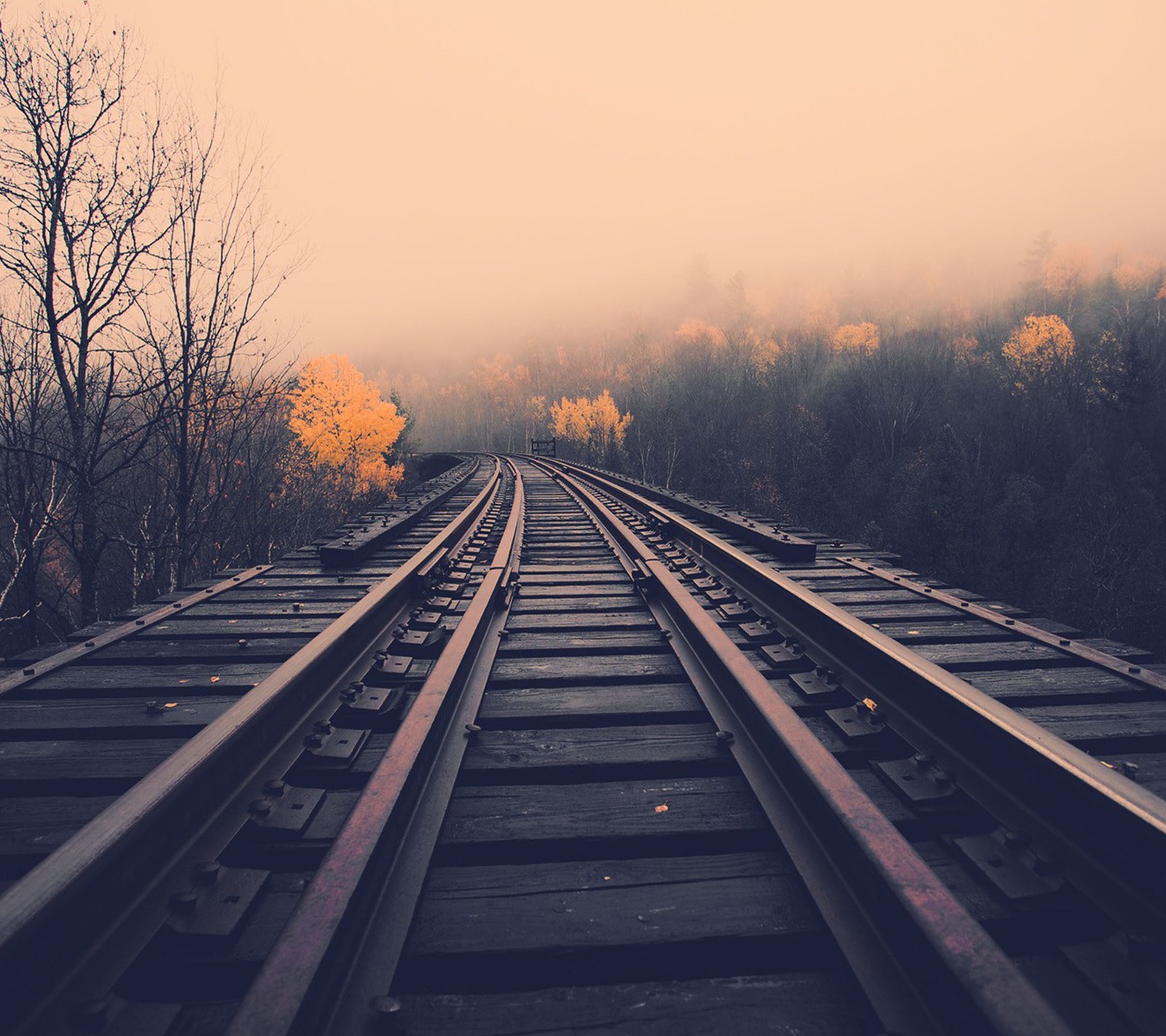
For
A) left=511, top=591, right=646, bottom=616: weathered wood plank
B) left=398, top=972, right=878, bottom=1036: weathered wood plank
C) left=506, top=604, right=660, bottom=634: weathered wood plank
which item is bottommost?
left=398, top=972, right=878, bottom=1036: weathered wood plank

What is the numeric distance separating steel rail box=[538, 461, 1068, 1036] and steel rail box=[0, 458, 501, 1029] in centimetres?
150

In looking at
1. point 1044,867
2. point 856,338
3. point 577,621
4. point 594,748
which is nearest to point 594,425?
point 856,338

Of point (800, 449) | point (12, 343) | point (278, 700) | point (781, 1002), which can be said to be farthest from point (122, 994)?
point (800, 449)

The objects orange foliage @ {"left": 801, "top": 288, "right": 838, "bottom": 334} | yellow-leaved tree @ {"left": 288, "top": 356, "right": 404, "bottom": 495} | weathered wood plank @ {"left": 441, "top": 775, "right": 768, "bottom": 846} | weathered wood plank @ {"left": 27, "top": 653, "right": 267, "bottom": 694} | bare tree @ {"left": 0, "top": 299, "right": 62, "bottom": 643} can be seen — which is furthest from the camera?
orange foliage @ {"left": 801, "top": 288, "right": 838, "bottom": 334}

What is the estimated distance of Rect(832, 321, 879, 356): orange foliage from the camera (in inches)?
2667

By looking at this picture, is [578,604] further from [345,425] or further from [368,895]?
[345,425]

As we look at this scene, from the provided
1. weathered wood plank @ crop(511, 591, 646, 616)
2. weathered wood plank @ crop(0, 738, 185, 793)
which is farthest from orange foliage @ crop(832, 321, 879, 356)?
weathered wood plank @ crop(0, 738, 185, 793)

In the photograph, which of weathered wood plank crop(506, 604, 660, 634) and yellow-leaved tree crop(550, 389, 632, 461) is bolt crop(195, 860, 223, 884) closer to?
weathered wood plank crop(506, 604, 660, 634)

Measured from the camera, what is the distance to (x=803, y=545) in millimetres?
4754

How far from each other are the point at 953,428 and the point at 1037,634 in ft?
158

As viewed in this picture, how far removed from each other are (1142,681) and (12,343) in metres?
8.40

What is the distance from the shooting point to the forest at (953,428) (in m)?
31.9

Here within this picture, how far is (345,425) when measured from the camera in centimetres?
3366

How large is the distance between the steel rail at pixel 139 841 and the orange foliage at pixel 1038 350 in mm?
55361
